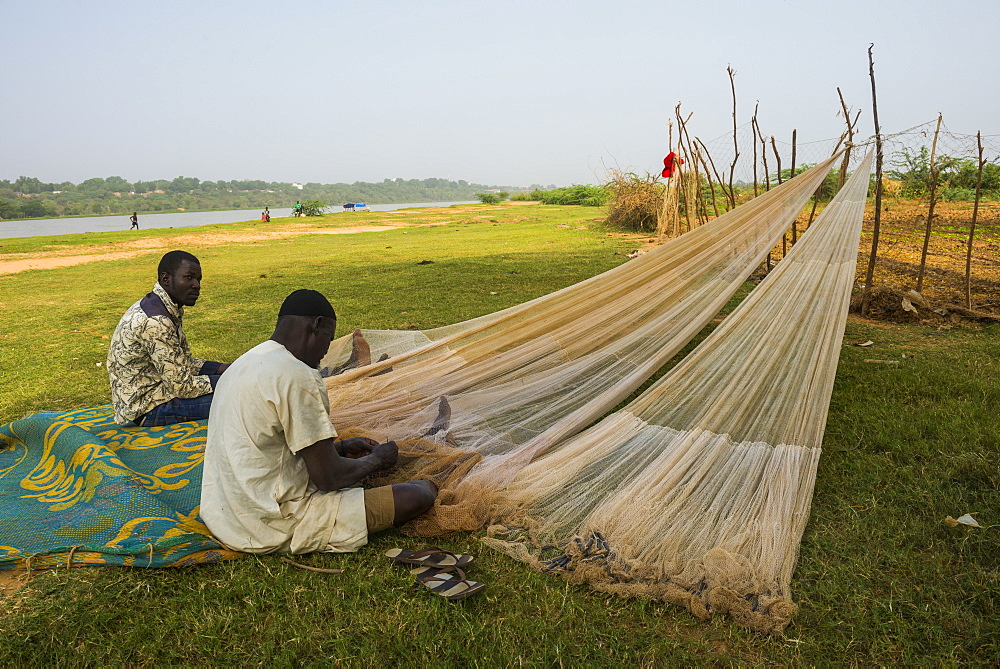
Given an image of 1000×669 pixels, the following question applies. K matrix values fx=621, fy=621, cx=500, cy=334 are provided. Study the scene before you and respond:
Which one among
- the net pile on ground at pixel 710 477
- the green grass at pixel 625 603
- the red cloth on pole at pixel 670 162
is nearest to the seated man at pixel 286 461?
the green grass at pixel 625 603

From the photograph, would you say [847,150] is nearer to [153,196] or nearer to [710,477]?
[710,477]

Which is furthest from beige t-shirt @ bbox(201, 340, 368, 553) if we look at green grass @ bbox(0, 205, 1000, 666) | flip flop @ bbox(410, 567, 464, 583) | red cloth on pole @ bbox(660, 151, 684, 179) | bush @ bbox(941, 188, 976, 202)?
bush @ bbox(941, 188, 976, 202)

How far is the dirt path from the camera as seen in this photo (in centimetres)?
1608

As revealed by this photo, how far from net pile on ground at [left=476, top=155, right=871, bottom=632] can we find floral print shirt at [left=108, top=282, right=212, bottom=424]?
2180 millimetres

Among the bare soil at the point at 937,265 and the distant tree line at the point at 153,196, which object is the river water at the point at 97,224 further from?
the bare soil at the point at 937,265

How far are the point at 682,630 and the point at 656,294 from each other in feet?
8.56

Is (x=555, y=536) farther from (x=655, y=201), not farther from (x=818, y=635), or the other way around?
(x=655, y=201)

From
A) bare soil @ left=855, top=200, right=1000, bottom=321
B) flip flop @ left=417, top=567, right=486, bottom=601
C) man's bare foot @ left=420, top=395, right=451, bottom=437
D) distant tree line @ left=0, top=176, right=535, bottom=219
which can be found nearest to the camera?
flip flop @ left=417, top=567, right=486, bottom=601

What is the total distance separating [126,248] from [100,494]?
20.5m

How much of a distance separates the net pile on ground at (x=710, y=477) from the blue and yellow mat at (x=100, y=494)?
4.48 feet

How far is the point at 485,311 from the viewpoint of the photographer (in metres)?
7.64

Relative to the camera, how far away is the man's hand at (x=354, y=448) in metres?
3.03

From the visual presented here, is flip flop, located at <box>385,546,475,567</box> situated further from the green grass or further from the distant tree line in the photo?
the distant tree line

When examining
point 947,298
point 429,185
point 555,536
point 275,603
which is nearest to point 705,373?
point 555,536
